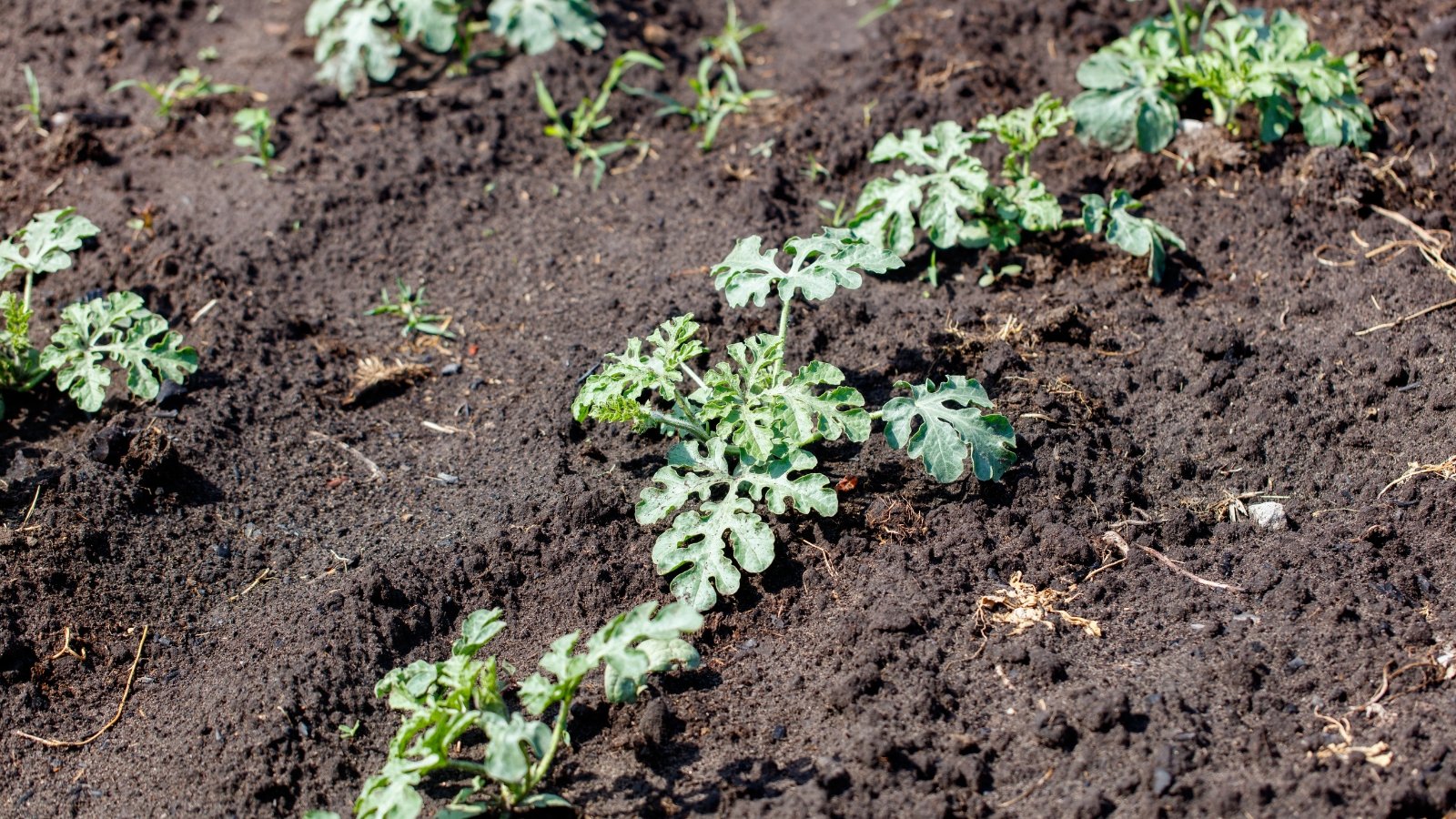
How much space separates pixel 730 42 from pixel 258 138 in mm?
2072

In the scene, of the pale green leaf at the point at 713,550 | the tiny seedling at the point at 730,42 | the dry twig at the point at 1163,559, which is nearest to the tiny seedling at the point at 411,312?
the pale green leaf at the point at 713,550

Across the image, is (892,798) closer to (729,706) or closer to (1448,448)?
(729,706)

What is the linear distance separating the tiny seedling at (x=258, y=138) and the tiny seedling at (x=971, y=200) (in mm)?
2380

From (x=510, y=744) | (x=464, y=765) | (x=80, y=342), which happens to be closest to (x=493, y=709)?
(x=464, y=765)

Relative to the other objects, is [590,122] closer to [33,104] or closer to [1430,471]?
[33,104]

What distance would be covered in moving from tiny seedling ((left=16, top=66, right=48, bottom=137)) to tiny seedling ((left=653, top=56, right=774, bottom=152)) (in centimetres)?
255

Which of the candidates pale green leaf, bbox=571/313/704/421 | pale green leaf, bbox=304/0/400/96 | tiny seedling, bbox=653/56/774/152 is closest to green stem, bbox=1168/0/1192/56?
tiny seedling, bbox=653/56/774/152

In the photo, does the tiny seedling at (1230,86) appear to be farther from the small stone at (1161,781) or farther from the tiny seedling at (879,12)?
the small stone at (1161,781)

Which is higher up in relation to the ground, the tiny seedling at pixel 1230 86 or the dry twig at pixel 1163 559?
the tiny seedling at pixel 1230 86

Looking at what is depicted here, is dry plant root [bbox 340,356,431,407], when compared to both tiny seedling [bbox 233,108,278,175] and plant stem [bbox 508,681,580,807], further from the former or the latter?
plant stem [bbox 508,681,580,807]

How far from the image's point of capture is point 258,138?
4.86 meters

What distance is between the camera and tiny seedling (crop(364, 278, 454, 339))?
433cm

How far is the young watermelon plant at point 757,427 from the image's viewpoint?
3.19 metres

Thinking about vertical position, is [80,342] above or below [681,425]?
above
